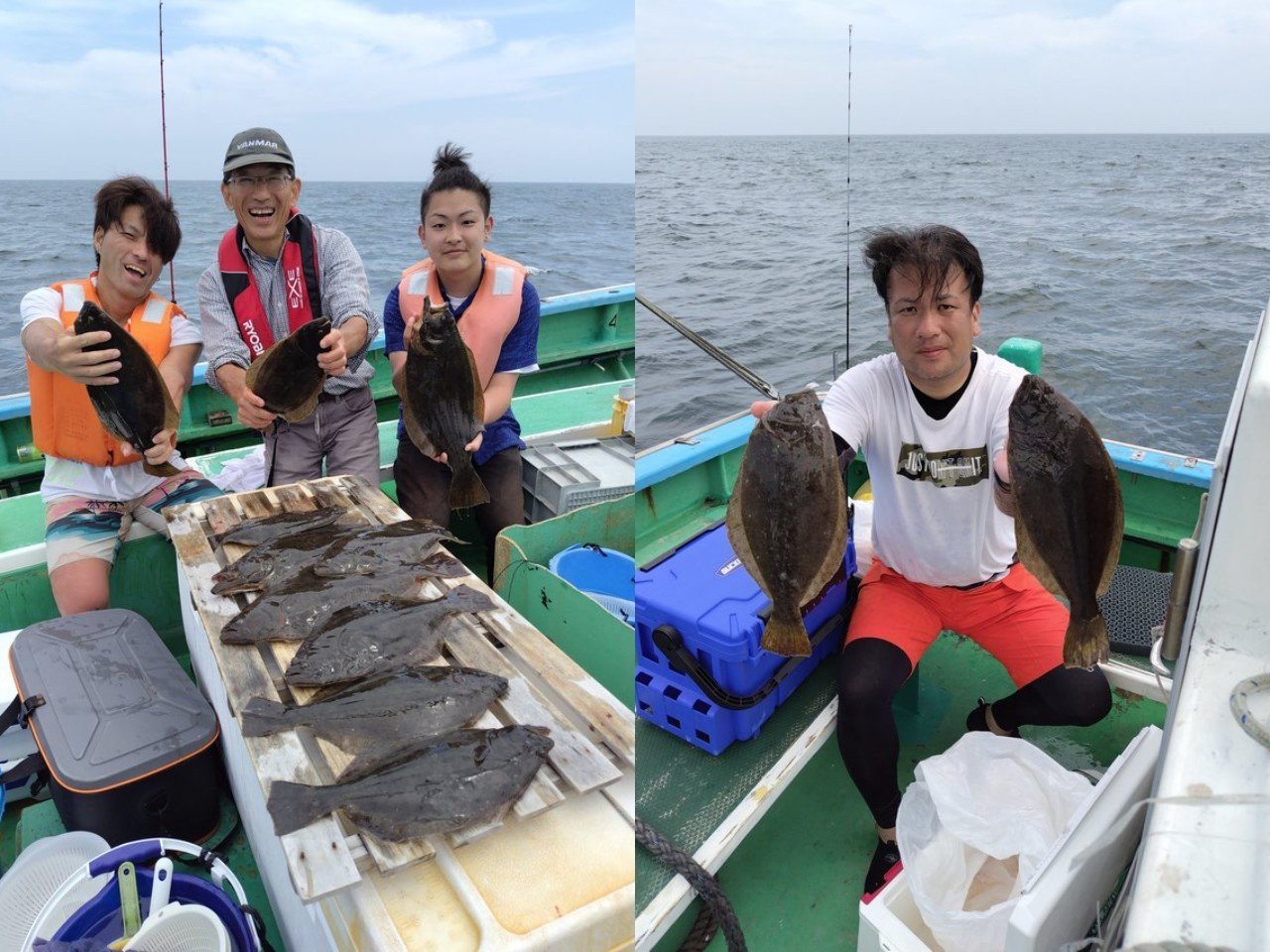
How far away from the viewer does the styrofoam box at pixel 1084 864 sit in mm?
1418

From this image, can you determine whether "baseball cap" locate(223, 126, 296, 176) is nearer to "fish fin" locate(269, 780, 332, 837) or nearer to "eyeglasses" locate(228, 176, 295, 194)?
"eyeglasses" locate(228, 176, 295, 194)

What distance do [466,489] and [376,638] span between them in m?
1.21

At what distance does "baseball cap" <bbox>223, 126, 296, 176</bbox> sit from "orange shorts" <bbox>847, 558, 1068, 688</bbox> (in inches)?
125

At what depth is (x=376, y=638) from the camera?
8.89 ft

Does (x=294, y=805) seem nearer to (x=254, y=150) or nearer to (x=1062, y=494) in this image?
(x=1062, y=494)

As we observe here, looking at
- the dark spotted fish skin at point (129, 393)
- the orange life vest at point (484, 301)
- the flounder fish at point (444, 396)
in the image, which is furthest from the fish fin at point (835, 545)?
the dark spotted fish skin at point (129, 393)

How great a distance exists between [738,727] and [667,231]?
1387cm

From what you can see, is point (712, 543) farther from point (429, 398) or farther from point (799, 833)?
point (429, 398)

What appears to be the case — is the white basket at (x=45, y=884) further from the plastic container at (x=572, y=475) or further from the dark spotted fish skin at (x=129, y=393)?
the plastic container at (x=572, y=475)

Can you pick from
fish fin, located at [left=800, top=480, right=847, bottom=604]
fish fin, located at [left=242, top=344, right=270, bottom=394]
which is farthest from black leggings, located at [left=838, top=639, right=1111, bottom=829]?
fish fin, located at [left=242, top=344, right=270, bottom=394]

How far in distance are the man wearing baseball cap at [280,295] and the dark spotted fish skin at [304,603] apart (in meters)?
1.40

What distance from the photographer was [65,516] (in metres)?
3.88

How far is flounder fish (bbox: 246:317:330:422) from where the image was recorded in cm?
358

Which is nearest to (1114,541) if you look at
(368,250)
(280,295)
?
(280,295)
